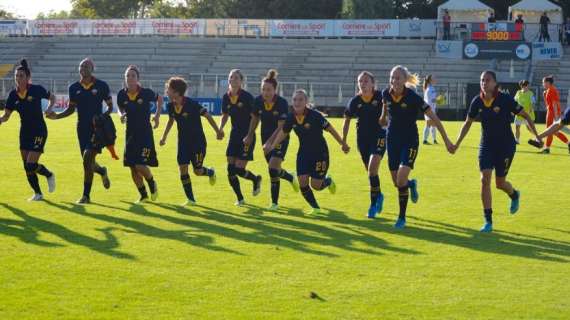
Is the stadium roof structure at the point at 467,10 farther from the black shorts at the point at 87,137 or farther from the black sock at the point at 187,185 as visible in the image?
the black shorts at the point at 87,137

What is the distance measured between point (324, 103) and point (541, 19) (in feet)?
41.4

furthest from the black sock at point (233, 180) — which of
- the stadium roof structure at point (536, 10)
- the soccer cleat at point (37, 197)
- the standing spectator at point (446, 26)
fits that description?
the stadium roof structure at point (536, 10)

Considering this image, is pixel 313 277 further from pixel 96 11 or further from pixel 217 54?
pixel 96 11

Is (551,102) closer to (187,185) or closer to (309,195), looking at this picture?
(309,195)

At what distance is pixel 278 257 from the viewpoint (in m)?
9.71

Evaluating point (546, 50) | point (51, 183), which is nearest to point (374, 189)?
point (51, 183)

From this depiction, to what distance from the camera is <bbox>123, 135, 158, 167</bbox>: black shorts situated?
13.7 meters

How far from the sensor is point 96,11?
322 feet

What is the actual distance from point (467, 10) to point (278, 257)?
4783 centimetres

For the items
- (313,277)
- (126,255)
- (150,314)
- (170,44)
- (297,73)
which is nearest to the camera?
(150,314)

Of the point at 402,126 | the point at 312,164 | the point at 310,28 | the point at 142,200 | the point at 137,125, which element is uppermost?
→ the point at 310,28

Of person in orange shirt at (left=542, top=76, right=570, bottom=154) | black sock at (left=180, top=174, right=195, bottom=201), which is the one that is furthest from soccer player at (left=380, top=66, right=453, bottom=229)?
person in orange shirt at (left=542, top=76, right=570, bottom=154)

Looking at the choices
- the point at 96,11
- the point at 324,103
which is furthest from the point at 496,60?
the point at 96,11

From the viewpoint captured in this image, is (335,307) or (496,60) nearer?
(335,307)
